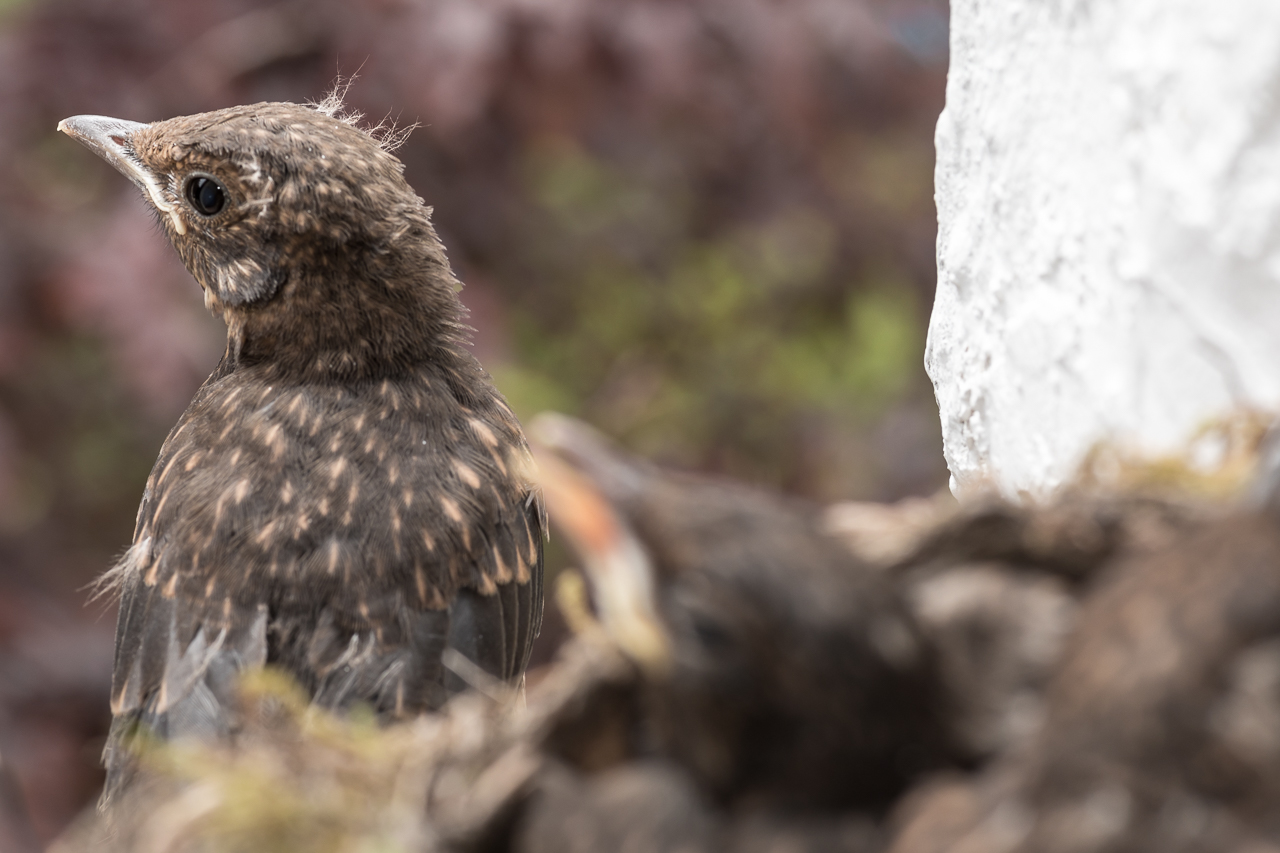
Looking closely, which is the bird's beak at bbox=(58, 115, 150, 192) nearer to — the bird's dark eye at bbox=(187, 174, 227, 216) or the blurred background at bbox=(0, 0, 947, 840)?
the bird's dark eye at bbox=(187, 174, 227, 216)

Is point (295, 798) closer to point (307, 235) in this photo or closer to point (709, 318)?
point (307, 235)

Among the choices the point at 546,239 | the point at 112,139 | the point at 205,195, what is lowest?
the point at 205,195

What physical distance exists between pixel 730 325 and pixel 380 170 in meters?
2.58

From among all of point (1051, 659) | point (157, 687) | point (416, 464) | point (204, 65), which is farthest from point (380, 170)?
point (204, 65)

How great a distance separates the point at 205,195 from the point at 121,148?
0.24m

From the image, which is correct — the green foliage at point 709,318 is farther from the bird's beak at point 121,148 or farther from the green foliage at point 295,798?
the green foliage at point 295,798

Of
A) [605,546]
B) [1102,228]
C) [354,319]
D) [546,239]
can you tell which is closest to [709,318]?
[546,239]

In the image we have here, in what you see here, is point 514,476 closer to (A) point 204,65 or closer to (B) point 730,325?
(A) point 204,65

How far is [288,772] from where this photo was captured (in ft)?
2.52

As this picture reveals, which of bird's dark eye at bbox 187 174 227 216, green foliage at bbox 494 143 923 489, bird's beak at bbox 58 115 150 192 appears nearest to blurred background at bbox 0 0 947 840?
green foliage at bbox 494 143 923 489

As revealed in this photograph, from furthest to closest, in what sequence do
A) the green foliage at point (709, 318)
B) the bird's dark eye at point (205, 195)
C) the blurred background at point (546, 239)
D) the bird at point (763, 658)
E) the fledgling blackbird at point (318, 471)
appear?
the green foliage at point (709, 318) → the blurred background at point (546, 239) → the bird's dark eye at point (205, 195) → the fledgling blackbird at point (318, 471) → the bird at point (763, 658)

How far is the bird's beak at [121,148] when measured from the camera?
1.61 metres

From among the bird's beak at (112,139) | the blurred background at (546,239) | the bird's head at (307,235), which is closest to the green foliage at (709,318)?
the blurred background at (546,239)

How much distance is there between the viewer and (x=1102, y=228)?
0.94 meters
